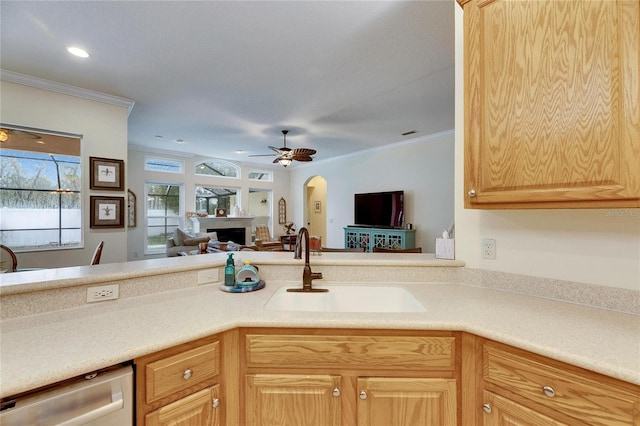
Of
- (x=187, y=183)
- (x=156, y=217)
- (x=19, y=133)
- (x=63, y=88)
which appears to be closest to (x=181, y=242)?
(x=156, y=217)

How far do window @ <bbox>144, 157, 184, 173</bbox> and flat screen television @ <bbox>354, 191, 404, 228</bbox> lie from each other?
4.49 m

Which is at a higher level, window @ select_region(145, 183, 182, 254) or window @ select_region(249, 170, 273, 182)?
window @ select_region(249, 170, 273, 182)

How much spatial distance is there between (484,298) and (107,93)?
174 inches

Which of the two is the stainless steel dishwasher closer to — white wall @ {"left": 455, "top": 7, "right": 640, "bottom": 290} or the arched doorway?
white wall @ {"left": 455, "top": 7, "right": 640, "bottom": 290}

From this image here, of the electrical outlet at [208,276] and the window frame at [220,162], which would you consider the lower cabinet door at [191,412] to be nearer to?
the electrical outlet at [208,276]

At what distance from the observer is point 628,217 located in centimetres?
117

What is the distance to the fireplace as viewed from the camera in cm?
763

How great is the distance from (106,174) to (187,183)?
3.71m

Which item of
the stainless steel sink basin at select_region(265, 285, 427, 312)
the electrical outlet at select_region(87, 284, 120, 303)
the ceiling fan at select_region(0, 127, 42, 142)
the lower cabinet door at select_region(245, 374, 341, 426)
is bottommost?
the lower cabinet door at select_region(245, 374, 341, 426)

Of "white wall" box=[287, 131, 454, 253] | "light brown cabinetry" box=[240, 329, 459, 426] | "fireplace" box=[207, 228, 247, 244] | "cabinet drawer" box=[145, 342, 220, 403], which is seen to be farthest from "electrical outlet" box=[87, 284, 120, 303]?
"fireplace" box=[207, 228, 247, 244]

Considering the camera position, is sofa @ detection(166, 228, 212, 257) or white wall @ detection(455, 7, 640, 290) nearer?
white wall @ detection(455, 7, 640, 290)

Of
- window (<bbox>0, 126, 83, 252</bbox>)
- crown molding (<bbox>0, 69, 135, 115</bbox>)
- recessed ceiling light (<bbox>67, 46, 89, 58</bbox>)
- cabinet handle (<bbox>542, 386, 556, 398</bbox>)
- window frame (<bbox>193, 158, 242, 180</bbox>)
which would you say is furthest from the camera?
window frame (<bbox>193, 158, 242, 180</bbox>)

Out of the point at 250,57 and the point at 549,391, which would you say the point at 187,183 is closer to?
the point at 250,57

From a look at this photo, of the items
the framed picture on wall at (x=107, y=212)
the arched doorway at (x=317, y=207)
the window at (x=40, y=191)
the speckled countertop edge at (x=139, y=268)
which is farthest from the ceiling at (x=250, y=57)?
the arched doorway at (x=317, y=207)
